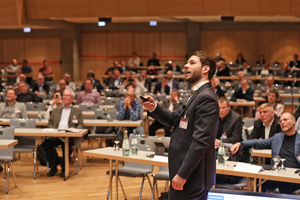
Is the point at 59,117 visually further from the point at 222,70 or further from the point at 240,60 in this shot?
the point at 240,60

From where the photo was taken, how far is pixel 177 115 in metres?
2.77

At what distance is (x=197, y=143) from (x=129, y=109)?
15.8ft

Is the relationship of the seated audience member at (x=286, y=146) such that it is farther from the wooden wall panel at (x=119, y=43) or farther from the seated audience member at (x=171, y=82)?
the wooden wall panel at (x=119, y=43)

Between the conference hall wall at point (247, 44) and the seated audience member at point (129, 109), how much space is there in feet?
40.7

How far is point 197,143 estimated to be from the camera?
2434 mm

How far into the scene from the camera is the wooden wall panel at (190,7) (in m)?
13.2

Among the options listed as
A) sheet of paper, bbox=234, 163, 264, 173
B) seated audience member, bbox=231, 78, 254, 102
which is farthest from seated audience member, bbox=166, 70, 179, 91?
sheet of paper, bbox=234, 163, 264, 173

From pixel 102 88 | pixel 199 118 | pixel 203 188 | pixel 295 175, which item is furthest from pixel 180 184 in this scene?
pixel 102 88

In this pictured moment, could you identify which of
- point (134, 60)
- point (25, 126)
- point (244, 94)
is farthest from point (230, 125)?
point (134, 60)

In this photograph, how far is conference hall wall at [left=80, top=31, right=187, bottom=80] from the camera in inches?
761

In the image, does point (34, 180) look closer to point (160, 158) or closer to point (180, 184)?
point (160, 158)

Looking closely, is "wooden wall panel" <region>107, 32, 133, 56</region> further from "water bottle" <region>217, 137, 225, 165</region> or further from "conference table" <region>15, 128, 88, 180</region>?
"water bottle" <region>217, 137, 225, 165</region>

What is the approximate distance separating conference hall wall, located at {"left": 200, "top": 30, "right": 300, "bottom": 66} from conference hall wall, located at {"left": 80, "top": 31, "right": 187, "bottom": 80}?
52.3 inches

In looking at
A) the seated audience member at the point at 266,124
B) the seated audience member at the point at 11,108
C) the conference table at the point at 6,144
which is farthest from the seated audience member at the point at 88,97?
the seated audience member at the point at 266,124
